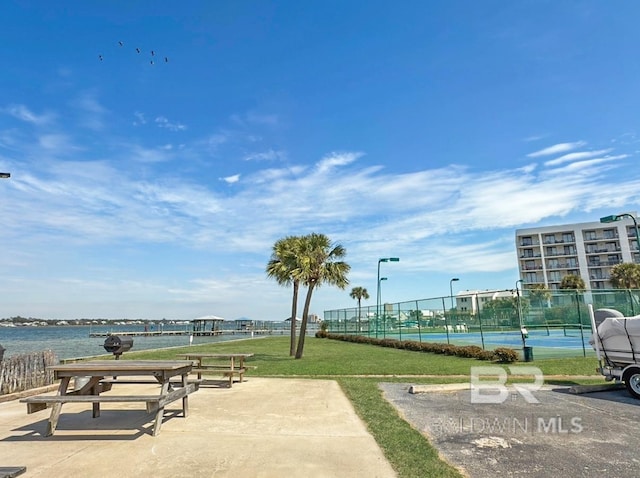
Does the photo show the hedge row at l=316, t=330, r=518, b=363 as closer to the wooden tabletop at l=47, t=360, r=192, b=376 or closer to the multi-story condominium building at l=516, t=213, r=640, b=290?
the wooden tabletop at l=47, t=360, r=192, b=376

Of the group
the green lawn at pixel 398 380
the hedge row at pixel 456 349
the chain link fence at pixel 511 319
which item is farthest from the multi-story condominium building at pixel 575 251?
the green lawn at pixel 398 380

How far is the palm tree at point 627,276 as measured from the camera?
158 feet

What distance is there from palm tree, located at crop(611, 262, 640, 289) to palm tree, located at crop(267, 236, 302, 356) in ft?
157

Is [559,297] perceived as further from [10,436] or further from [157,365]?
[10,436]

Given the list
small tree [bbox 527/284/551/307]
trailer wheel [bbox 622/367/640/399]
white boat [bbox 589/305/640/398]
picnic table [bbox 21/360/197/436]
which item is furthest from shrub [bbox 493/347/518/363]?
picnic table [bbox 21/360/197/436]

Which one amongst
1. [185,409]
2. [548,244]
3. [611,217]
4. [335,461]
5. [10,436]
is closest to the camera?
[335,461]

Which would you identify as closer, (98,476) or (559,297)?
(98,476)

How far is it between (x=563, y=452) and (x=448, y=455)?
1346 mm

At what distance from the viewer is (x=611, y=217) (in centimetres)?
1576

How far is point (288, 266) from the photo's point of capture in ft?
59.0

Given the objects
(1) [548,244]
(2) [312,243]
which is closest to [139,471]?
(2) [312,243]

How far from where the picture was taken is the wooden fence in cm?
793

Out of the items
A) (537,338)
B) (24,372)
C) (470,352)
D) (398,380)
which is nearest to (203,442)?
(24,372)

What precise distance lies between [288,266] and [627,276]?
4937 centimetres
